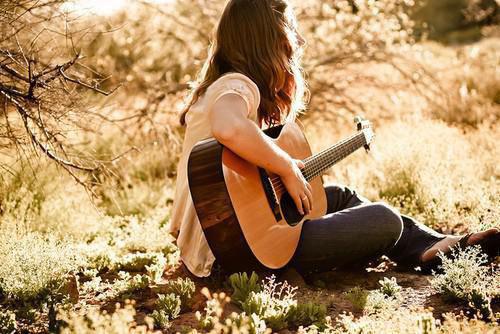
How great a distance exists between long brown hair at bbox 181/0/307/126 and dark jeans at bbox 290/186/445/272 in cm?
65

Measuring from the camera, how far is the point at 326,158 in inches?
139

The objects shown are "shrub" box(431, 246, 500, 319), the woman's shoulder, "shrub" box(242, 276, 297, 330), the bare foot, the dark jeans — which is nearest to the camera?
"shrub" box(242, 276, 297, 330)

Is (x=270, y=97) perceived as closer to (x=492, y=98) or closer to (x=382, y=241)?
(x=382, y=241)

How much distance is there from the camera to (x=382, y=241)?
3270 millimetres

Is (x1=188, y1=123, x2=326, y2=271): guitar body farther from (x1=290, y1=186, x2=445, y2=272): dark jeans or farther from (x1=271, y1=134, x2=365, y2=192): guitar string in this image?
(x1=290, y1=186, x2=445, y2=272): dark jeans

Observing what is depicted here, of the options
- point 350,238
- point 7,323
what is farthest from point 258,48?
point 7,323

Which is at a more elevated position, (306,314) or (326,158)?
(326,158)

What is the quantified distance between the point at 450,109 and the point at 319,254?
4.79m

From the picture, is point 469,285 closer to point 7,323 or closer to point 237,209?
point 237,209

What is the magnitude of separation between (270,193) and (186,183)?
46 cm

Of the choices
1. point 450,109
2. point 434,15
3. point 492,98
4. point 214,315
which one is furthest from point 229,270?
point 434,15

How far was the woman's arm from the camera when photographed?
2.75 metres

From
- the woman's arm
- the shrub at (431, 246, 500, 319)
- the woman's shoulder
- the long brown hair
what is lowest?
the shrub at (431, 246, 500, 319)

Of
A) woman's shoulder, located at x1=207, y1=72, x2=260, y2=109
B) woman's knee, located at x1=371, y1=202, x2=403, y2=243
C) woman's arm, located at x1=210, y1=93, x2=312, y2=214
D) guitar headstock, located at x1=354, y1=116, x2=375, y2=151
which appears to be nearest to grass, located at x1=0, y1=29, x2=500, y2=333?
woman's knee, located at x1=371, y1=202, x2=403, y2=243
